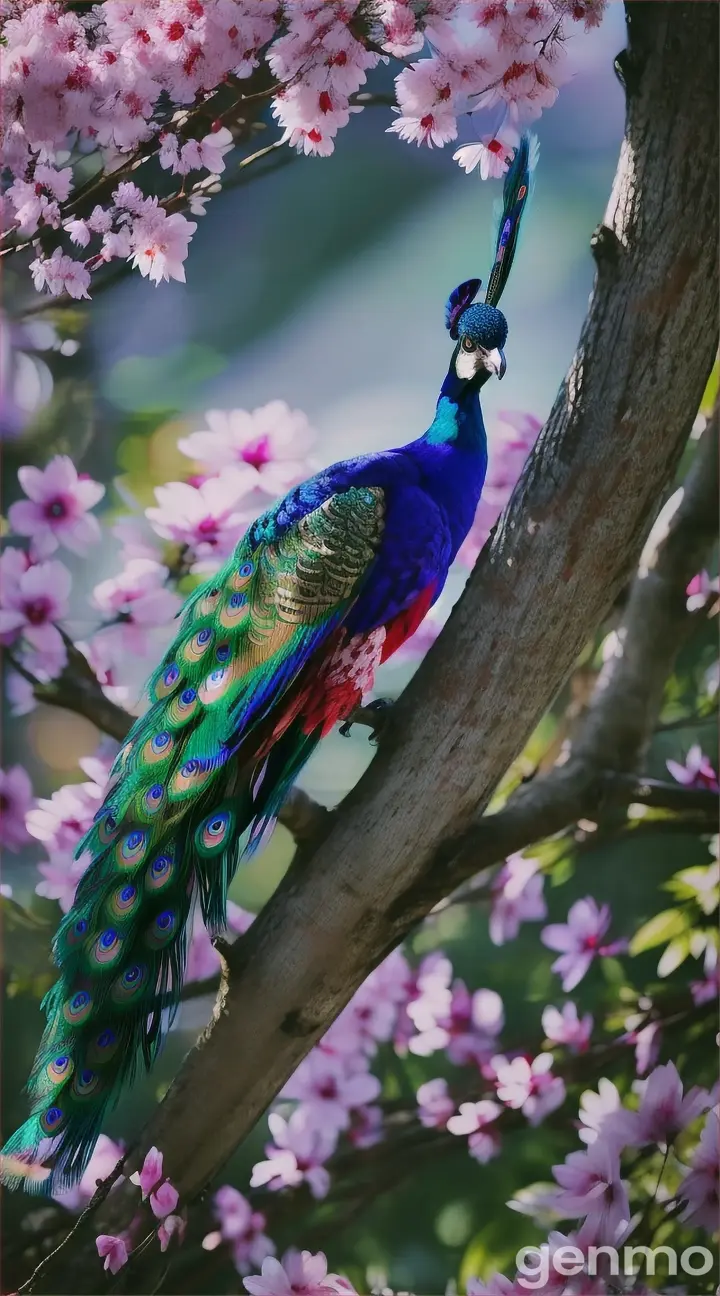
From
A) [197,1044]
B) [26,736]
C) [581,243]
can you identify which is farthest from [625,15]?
[197,1044]

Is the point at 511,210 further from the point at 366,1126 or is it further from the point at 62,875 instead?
the point at 366,1126

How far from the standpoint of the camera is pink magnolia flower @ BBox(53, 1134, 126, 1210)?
4.48 feet

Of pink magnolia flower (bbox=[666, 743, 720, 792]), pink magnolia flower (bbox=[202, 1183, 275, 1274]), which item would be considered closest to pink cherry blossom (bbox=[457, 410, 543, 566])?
pink magnolia flower (bbox=[666, 743, 720, 792])

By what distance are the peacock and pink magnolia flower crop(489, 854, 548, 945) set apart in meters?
0.32

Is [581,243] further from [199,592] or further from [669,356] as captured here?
[199,592]

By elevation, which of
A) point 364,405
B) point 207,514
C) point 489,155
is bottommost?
point 207,514

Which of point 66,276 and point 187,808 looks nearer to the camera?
point 187,808

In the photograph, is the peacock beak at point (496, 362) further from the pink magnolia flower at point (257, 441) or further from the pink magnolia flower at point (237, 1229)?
the pink magnolia flower at point (237, 1229)

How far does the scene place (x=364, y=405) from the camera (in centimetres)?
141

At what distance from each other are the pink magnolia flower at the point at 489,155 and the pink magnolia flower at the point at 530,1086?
1.17 meters

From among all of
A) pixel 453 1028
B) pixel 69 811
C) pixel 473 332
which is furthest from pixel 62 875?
pixel 473 332

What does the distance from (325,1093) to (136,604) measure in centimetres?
70

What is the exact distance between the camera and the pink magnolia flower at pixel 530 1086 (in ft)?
4.60

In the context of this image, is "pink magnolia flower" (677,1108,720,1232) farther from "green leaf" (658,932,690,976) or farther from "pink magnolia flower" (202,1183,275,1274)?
"pink magnolia flower" (202,1183,275,1274)
